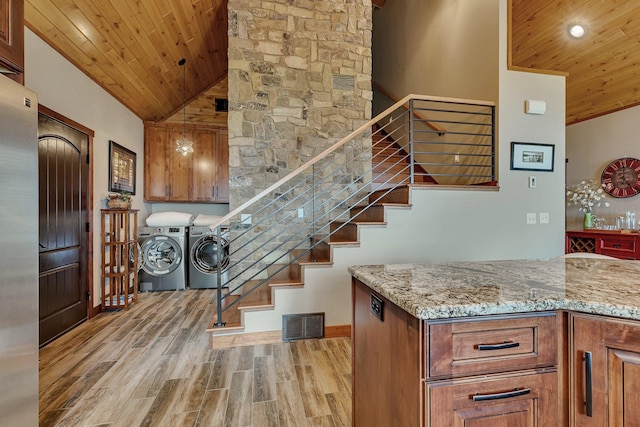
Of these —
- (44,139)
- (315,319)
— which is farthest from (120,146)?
(315,319)

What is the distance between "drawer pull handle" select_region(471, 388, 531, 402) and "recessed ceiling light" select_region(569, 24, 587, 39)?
442 centimetres

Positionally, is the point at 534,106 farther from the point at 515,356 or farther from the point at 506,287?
the point at 515,356

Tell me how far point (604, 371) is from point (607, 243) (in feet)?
13.5

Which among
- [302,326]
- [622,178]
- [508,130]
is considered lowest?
[302,326]

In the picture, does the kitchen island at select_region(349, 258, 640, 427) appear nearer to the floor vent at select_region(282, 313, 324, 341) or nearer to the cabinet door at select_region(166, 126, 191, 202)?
the floor vent at select_region(282, 313, 324, 341)

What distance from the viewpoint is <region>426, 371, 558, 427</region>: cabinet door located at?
0.85 meters

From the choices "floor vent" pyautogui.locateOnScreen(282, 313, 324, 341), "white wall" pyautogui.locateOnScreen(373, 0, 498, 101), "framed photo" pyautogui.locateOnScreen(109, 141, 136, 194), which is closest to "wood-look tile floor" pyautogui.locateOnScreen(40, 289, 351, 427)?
"floor vent" pyautogui.locateOnScreen(282, 313, 324, 341)

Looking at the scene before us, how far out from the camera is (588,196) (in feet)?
14.2

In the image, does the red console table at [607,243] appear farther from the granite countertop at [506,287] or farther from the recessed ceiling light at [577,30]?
the granite countertop at [506,287]

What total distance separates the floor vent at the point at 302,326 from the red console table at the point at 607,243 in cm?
380

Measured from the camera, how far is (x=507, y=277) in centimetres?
121

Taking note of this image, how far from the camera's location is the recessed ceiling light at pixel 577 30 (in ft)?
11.4

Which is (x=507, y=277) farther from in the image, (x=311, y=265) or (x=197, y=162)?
(x=197, y=162)

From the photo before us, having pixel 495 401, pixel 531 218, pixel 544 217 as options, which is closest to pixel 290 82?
pixel 531 218
